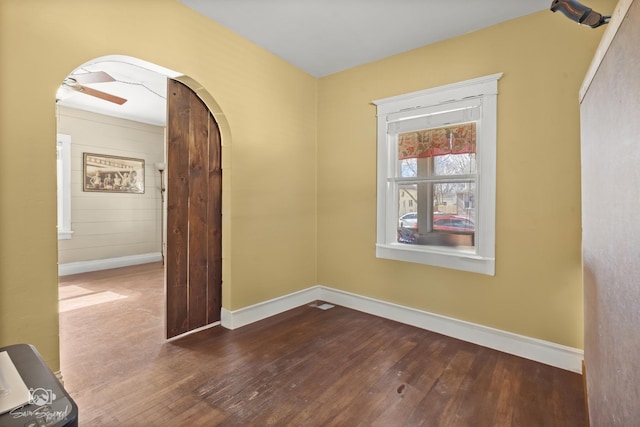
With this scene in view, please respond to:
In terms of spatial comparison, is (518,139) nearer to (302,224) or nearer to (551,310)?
(551,310)

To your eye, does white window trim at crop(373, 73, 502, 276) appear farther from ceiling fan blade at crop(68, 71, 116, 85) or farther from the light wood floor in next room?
ceiling fan blade at crop(68, 71, 116, 85)

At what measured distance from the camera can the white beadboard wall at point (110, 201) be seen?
507cm

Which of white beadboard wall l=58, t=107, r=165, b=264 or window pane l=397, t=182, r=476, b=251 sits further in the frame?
white beadboard wall l=58, t=107, r=165, b=264

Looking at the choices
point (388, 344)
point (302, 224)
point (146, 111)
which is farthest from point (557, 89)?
point (146, 111)

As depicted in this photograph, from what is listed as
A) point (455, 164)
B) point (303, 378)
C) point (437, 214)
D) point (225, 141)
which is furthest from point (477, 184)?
point (225, 141)

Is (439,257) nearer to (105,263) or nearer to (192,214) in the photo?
(192,214)

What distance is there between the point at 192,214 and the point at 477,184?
2.55 metres

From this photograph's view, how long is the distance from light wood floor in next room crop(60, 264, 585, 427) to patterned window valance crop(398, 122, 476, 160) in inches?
67.4

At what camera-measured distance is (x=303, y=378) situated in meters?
2.11

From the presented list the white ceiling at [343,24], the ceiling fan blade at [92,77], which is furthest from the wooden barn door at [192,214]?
the ceiling fan blade at [92,77]

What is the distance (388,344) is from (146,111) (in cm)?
532

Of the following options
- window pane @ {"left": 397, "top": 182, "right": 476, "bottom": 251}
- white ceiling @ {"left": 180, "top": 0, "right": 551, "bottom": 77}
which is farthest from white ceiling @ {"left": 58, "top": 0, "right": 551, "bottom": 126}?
window pane @ {"left": 397, "top": 182, "right": 476, "bottom": 251}

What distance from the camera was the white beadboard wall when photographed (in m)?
5.07

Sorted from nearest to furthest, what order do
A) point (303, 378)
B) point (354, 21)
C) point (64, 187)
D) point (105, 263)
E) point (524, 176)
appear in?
point (303, 378) < point (524, 176) < point (354, 21) < point (64, 187) < point (105, 263)
